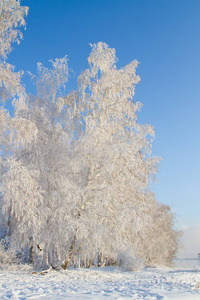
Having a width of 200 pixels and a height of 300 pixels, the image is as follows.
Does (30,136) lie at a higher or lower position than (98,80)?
lower

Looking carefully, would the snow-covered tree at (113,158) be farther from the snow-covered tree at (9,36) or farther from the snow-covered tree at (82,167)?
the snow-covered tree at (9,36)

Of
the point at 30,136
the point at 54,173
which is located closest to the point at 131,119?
the point at 54,173

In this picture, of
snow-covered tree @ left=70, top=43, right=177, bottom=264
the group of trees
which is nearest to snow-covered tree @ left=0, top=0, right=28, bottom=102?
the group of trees

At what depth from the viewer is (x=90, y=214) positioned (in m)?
12.1

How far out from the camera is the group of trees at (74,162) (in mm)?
11055

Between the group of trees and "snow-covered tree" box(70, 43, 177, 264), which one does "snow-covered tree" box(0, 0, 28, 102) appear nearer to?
the group of trees

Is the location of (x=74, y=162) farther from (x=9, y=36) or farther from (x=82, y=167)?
(x=9, y=36)

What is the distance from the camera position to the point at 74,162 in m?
11.9

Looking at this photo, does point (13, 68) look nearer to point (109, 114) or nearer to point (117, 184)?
point (109, 114)

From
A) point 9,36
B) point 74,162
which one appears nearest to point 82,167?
point 74,162

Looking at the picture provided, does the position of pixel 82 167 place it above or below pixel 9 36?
below

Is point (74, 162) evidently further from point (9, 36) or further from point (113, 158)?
point (9, 36)

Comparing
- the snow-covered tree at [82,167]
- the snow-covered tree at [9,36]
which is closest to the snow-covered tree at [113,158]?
the snow-covered tree at [82,167]

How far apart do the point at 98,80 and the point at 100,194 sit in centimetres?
531
